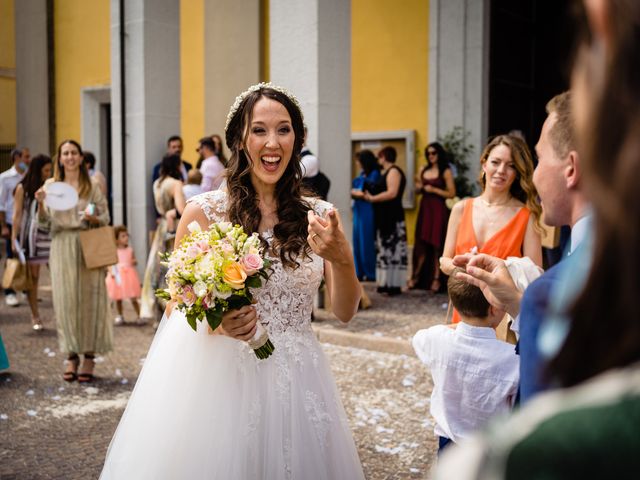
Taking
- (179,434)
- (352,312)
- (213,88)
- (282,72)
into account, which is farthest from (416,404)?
(213,88)

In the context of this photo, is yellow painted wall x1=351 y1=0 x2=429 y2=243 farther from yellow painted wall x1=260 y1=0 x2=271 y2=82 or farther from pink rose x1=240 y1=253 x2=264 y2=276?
pink rose x1=240 y1=253 x2=264 y2=276

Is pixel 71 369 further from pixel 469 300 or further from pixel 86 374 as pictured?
pixel 469 300

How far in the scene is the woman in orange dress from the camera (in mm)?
4883

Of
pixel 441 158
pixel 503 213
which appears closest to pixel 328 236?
pixel 503 213

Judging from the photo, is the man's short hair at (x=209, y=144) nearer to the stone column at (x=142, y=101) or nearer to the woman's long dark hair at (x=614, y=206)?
the stone column at (x=142, y=101)

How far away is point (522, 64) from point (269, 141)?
463 inches

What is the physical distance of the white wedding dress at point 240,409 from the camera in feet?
9.25

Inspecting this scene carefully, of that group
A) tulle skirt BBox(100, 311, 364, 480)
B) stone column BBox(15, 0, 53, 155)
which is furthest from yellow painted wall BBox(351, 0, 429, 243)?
tulle skirt BBox(100, 311, 364, 480)

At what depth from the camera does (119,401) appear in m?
6.22

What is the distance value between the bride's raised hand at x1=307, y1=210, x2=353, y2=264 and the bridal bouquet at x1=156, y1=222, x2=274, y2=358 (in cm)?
23

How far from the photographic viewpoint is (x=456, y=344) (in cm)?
345

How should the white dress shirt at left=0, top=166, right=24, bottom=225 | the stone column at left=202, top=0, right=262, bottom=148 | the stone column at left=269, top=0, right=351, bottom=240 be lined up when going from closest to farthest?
the stone column at left=269, top=0, right=351, bottom=240, the white dress shirt at left=0, top=166, right=24, bottom=225, the stone column at left=202, top=0, right=262, bottom=148

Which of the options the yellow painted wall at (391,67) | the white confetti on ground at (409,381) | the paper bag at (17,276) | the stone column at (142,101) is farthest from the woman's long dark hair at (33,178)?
the yellow painted wall at (391,67)

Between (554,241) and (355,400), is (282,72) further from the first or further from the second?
(355,400)
